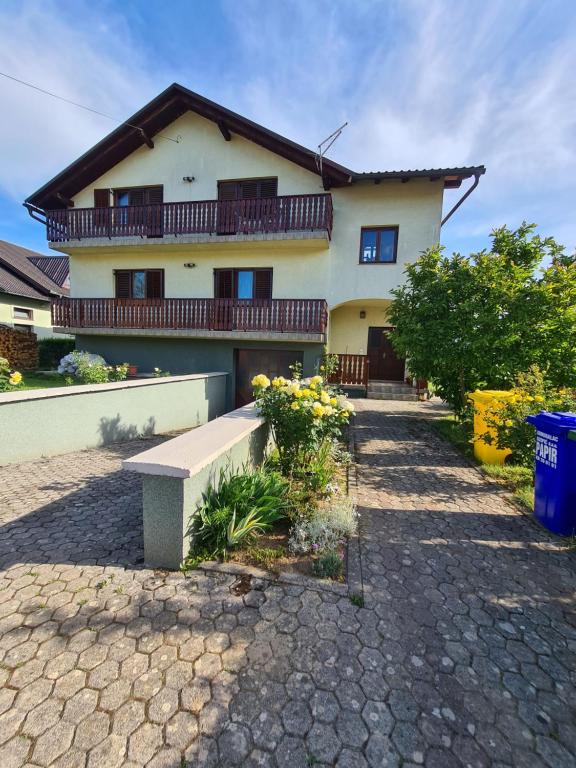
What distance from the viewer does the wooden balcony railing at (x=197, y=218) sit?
11.1 m

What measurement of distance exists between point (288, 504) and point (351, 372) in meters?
9.58

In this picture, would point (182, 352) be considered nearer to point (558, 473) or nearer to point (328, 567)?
point (328, 567)

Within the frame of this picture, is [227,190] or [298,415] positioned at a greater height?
[227,190]

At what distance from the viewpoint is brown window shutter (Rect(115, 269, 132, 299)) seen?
1352 cm

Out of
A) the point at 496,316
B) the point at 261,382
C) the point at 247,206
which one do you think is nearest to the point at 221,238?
the point at 247,206

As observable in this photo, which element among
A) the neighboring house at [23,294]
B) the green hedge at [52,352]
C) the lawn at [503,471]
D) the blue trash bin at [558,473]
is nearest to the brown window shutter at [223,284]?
the green hedge at [52,352]

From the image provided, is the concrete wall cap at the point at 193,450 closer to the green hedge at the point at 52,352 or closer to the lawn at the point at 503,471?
the lawn at the point at 503,471

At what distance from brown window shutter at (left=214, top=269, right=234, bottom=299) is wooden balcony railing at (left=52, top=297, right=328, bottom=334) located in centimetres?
100

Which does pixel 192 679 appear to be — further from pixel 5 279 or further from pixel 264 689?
pixel 5 279

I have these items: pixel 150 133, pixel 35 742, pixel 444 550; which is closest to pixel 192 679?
pixel 35 742

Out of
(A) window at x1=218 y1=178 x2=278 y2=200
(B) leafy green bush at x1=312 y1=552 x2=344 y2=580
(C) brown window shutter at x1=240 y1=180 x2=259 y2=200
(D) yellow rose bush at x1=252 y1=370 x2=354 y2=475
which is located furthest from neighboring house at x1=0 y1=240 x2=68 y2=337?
(B) leafy green bush at x1=312 y1=552 x2=344 y2=580

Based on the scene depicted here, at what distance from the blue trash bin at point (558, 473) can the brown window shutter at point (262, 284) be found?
1003 centimetres

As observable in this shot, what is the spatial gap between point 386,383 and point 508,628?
38.2 ft

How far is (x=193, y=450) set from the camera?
327cm
